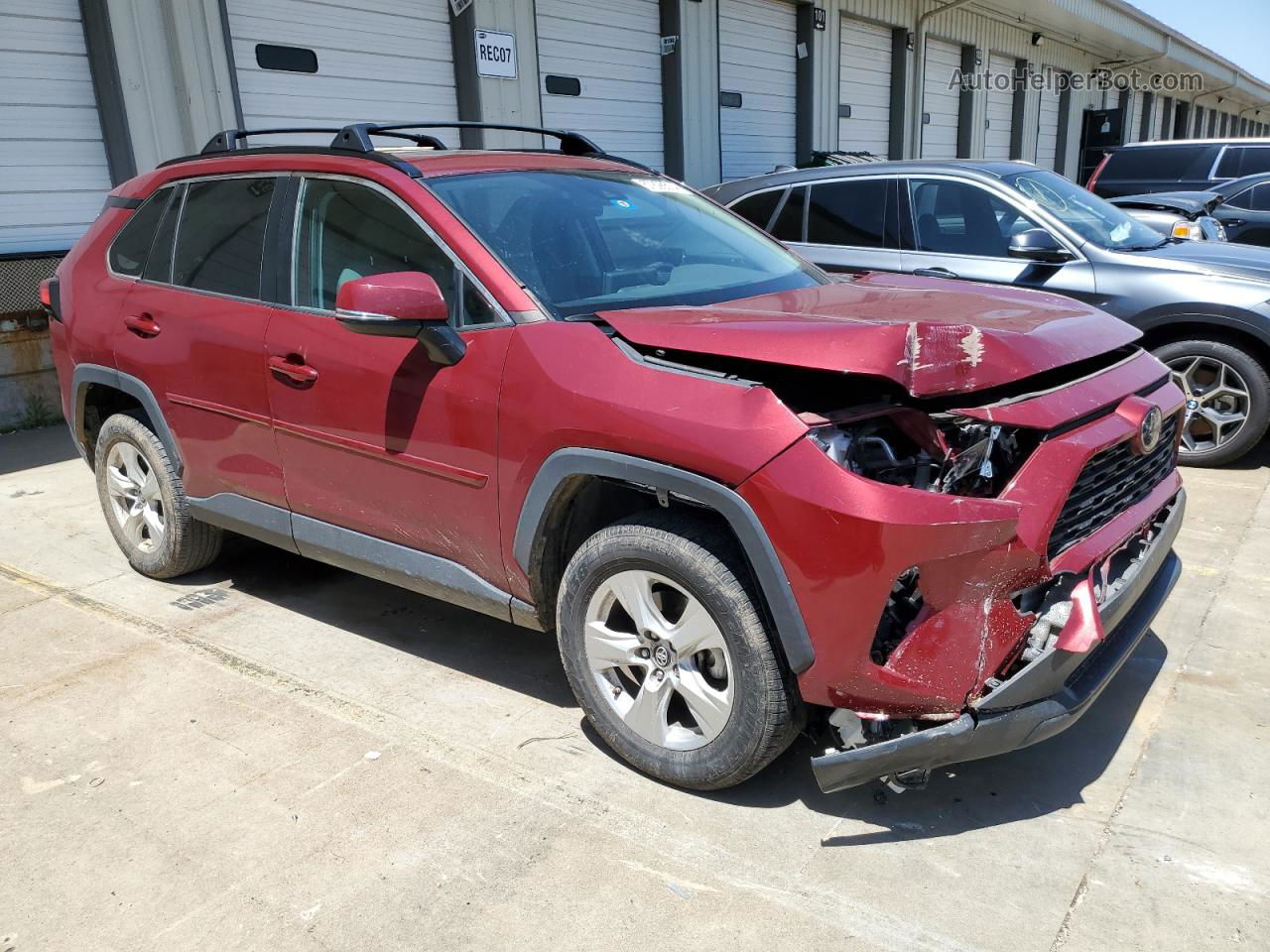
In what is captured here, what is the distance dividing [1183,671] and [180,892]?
3.24m

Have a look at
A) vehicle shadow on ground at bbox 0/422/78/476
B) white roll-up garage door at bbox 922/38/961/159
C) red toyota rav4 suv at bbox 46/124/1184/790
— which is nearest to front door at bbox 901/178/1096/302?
red toyota rav4 suv at bbox 46/124/1184/790

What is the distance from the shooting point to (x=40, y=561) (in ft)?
15.9

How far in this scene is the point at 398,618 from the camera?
4.14m

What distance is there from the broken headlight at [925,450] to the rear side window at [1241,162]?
12379 mm

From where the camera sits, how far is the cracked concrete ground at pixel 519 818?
235 centimetres

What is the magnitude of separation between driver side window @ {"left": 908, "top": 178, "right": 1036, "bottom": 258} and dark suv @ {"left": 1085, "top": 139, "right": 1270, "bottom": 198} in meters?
7.90

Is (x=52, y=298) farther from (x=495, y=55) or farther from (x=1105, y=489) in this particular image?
(x=495, y=55)

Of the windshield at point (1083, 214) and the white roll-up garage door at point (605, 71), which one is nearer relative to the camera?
the windshield at point (1083, 214)

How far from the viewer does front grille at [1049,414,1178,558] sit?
254cm

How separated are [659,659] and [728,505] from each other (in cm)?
55

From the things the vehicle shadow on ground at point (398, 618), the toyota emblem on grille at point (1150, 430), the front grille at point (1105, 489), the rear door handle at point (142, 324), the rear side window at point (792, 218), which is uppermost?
the rear side window at point (792, 218)

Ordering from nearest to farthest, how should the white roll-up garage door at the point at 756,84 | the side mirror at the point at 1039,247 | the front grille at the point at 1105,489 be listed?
1. the front grille at the point at 1105,489
2. the side mirror at the point at 1039,247
3. the white roll-up garage door at the point at 756,84

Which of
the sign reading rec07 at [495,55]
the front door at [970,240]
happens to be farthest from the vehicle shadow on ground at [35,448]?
the front door at [970,240]

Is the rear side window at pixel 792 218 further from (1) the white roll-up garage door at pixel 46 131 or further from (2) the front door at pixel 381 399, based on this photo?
(1) the white roll-up garage door at pixel 46 131
